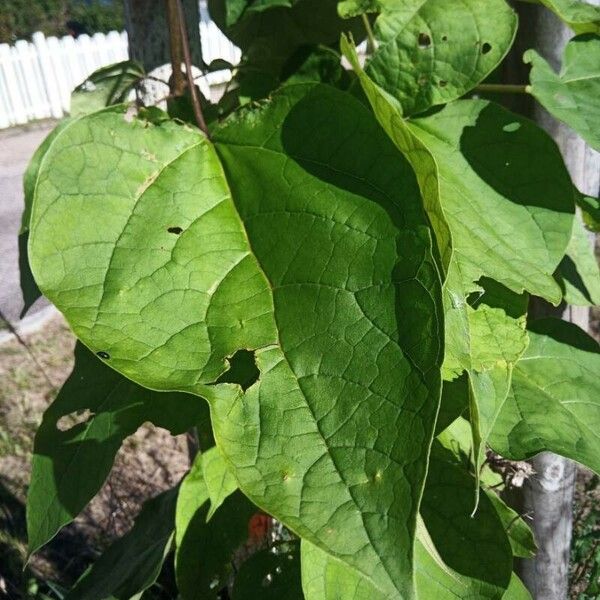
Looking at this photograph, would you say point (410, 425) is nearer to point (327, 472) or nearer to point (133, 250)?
point (327, 472)

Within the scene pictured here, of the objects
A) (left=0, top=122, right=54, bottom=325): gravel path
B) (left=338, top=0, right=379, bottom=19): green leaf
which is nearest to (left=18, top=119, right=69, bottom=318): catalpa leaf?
→ (left=338, top=0, right=379, bottom=19): green leaf

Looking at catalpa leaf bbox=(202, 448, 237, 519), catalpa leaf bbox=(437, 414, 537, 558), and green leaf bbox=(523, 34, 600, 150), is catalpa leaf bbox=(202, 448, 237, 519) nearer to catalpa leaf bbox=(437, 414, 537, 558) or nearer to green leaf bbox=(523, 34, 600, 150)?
catalpa leaf bbox=(437, 414, 537, 558)

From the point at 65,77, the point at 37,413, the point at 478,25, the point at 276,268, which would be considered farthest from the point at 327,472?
the point at 65,77

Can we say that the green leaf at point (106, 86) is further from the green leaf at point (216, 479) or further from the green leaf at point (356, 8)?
the green leaf at point (216, 479)

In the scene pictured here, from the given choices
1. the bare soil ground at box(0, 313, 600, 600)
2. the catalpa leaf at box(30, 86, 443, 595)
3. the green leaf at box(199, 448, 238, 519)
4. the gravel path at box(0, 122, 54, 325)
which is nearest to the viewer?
the catalpa leaf at box(30, 86, 443, 595)

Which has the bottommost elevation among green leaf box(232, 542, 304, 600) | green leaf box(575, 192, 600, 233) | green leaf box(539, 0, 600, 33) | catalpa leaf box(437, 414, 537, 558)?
green leaf box(232, 542, 304, 600)

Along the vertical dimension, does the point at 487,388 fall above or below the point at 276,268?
below

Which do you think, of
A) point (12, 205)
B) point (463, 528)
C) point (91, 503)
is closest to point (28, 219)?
point (463, 528)
